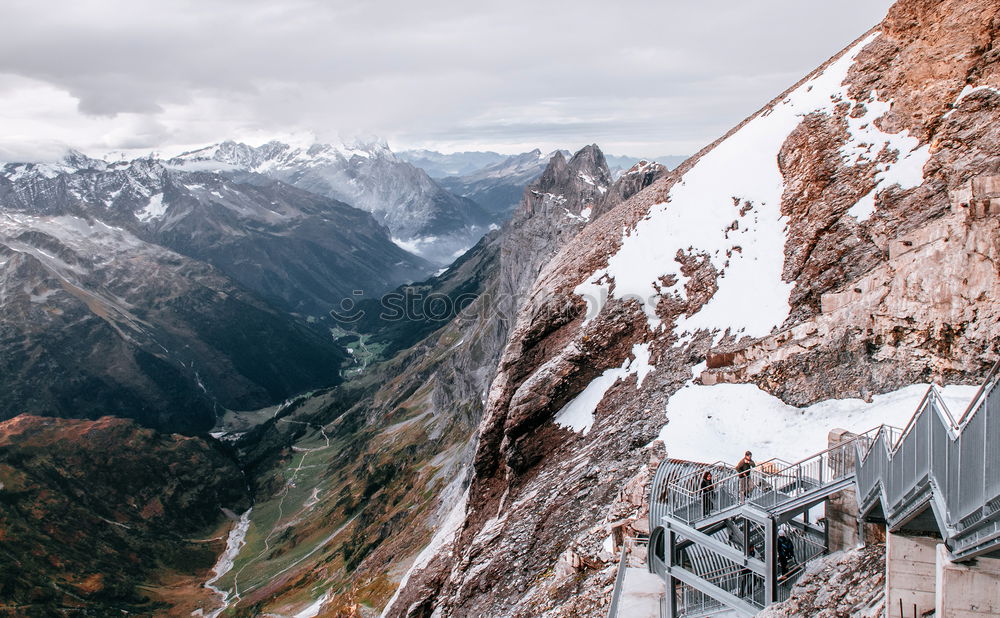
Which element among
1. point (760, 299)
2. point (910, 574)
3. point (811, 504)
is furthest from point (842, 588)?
point (760, 299)

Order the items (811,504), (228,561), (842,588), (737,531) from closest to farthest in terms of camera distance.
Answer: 1. (842,588)
2. (811,504)
3. (737,531)
4. (228,561)

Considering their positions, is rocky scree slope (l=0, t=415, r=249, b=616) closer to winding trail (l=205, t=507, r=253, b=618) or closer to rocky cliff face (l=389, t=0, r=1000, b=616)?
winding trail (l=205, t=507, r=253, b=618)

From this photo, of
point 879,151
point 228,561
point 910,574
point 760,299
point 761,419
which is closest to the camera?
point 910,574

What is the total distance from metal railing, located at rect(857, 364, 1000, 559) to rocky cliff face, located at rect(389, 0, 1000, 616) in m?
11.2

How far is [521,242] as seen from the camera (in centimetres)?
17988

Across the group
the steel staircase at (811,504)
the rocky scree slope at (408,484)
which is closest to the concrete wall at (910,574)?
the steel staircase at (811,504)

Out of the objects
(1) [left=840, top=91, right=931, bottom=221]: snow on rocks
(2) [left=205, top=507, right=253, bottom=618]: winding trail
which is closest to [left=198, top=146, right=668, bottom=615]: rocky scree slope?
(2) [left=205, top=507, right=253, bottom=618]: winding trail

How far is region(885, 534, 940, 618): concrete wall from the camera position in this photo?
13180mm

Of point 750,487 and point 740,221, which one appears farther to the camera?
point 740,221

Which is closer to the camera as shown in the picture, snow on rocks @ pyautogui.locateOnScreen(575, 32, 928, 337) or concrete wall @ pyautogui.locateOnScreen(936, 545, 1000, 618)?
concrete wall @ pyautogui.locateOnScreen(936, 545, 1000, 618)

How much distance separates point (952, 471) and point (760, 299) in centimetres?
2250

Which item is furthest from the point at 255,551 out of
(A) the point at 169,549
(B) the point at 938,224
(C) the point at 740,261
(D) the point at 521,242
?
(B) the point at 938,224

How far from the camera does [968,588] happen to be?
11578 mm

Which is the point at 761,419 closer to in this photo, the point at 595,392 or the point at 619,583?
the point at 619,583
